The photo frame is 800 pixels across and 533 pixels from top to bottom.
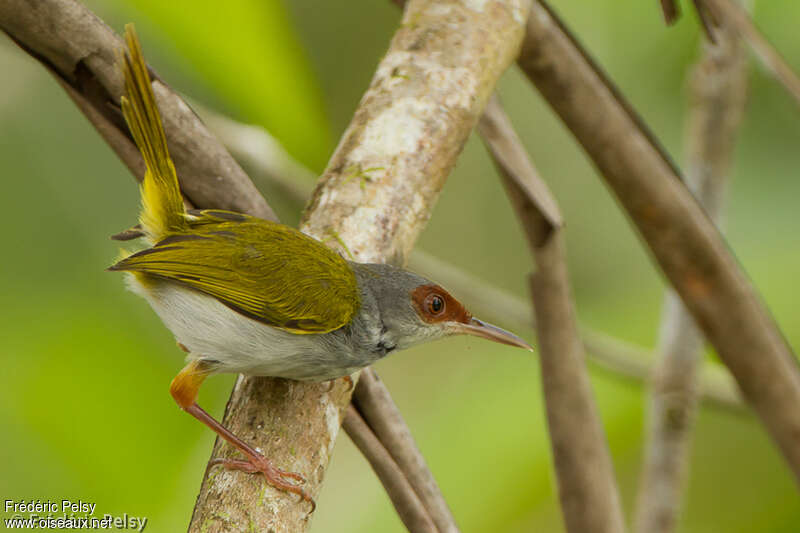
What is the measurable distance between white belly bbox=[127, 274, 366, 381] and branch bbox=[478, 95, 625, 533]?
2.69ft

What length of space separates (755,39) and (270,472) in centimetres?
194

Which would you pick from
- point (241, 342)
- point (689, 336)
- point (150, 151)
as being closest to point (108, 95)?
point (150, 151)

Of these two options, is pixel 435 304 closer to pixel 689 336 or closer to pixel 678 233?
pixel 678 233

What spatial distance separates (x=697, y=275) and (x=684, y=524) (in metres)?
2.46

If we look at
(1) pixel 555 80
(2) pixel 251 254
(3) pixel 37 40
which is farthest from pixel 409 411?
(3) pixel 37 40

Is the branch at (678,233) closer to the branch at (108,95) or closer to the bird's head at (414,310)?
the bird's head at (414,310)

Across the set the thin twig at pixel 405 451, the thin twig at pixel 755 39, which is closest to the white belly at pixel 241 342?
the thin twig at pixel 405 451

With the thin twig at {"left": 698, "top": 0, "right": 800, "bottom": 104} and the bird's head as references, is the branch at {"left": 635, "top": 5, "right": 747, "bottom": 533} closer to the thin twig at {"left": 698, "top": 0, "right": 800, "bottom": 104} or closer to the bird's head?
the thin twig at {"left": 698, "top": 0, "right": 800, "bottom": 104}

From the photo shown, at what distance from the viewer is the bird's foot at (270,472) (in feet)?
5.13

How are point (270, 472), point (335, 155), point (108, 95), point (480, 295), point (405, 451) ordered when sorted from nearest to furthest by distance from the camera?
point (270, 472) < point (405, 451) < point (108, 95) < point (335, 155) < point (480, 295)

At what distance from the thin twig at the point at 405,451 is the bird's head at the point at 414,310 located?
0.30 m

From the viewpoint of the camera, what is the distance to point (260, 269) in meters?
2.01

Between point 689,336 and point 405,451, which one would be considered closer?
point 405,451

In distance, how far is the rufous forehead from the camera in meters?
→ 2.22
